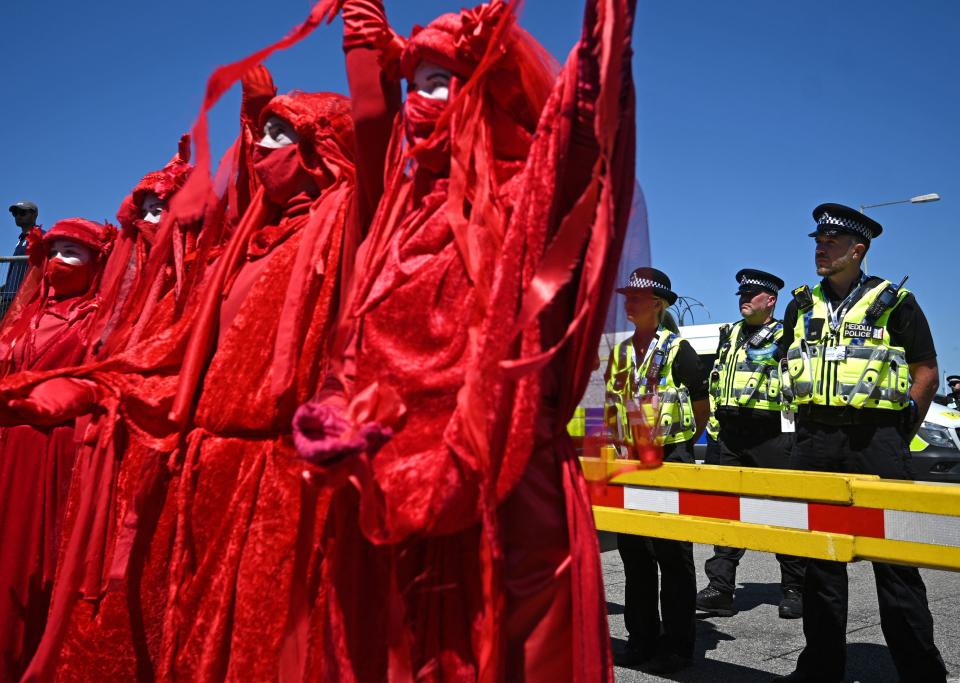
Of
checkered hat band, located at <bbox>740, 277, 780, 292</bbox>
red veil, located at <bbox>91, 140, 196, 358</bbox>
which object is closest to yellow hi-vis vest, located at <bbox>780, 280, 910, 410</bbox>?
checkered hat band, located at <bbox>740, 277, 780, 292</bbox>

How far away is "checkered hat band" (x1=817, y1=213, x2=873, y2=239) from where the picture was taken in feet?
12.4

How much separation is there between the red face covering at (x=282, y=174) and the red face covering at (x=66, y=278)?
6.29 ft

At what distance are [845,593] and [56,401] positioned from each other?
2.94 meters

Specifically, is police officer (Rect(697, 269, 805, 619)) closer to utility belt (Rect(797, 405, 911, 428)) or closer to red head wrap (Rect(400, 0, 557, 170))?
utility belt (Rect(797, 405, 911, 428))

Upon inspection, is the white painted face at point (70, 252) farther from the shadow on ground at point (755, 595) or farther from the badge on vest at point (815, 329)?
the shadow on ground at point (755, 595)

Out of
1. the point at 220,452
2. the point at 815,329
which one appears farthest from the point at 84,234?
the point at 815,329

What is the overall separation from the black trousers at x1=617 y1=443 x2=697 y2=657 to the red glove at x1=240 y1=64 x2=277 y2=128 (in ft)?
8.35

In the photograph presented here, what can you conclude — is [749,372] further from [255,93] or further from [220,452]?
[220,452]

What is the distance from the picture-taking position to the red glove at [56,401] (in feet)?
8.49

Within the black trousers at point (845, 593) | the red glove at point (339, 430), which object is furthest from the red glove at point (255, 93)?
the black trousers at point (845, 593)

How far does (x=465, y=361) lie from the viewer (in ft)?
5.30

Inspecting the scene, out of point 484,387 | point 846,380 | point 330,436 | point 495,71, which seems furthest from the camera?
point 846,380

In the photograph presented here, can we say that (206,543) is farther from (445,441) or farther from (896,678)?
(896,678)

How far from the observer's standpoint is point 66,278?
4.07m
